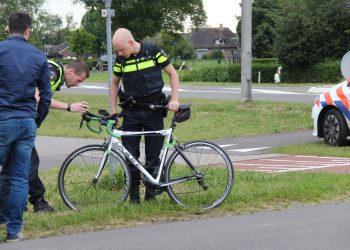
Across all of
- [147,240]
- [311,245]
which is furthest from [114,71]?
[311,245]

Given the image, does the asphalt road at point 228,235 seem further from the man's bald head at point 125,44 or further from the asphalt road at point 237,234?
the man's bald head at point 125,44

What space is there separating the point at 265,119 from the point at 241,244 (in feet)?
43.6

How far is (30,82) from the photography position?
238 inches

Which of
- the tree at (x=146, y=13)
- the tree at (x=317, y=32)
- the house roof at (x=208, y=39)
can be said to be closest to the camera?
the tree at (x=317, y=32)

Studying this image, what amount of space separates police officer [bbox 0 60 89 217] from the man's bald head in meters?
0.37

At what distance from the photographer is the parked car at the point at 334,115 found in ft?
42.2

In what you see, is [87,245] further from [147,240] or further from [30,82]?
[30,82]

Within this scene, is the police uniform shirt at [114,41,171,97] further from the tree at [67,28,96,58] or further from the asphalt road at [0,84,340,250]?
the tree at [67,28,96,58]

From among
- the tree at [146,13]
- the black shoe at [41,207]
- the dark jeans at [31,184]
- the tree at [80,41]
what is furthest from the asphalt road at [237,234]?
the tree at [80,41]

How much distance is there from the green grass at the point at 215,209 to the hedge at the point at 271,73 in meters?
33.0

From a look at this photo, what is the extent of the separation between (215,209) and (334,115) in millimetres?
6420

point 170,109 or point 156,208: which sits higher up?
point 170,109

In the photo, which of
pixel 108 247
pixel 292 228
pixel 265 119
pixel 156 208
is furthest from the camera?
pixel 265 119

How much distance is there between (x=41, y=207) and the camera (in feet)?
23.9
